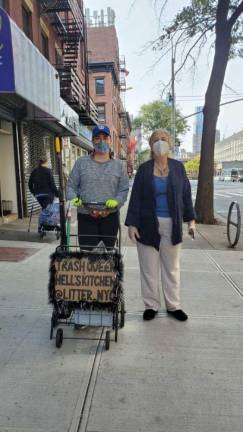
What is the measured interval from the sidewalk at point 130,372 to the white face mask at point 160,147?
1.67 metres

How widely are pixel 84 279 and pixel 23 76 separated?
5645 mm

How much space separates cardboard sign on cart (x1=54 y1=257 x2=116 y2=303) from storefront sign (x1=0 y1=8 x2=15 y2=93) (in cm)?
479

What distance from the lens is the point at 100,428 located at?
2.42 metres

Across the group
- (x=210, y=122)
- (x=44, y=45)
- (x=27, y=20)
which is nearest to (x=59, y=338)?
(x=210, y=122)

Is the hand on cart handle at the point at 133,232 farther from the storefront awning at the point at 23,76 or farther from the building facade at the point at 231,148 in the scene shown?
the building facade at the point at 231,148

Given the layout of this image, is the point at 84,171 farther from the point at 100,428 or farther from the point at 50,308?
the point at 100,428

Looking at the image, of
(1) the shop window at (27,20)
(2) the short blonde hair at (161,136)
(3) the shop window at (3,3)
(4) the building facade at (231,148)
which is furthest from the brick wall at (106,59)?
(4) the building facade at (231,148)

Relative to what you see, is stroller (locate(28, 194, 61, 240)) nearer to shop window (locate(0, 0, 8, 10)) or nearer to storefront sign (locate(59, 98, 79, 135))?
storefront sign (locate(59, 98, 79, 135))

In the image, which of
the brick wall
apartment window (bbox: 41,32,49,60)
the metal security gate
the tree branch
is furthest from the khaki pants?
the brick wall

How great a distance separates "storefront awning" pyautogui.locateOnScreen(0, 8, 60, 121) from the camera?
22.8 ft

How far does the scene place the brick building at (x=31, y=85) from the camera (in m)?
7.26

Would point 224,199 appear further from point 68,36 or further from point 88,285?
point 88,285

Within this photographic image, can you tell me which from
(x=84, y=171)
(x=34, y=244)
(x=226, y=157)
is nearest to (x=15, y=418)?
(x=84, y=171)

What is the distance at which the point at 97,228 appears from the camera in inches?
154
